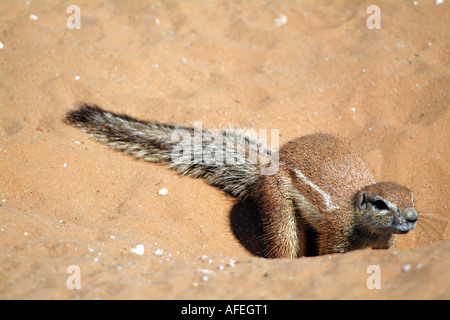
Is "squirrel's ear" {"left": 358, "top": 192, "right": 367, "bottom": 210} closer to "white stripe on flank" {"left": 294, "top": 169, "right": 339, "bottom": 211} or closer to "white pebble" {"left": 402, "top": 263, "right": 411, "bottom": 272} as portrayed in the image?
"white stripe on flank" {"left": 294, "top": 169, "right": 339, "bottom": 211}

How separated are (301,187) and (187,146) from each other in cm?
122

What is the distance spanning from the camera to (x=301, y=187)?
396 centimetres

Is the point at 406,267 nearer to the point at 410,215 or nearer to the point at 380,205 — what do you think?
the point at 410,215

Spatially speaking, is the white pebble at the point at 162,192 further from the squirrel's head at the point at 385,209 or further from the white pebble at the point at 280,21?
the white pebble at the point at 280,21

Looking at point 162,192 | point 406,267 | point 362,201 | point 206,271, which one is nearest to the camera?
point 406,267

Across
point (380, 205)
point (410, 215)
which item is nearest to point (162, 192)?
point (380, 205)

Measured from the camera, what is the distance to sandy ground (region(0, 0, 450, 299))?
2.87m

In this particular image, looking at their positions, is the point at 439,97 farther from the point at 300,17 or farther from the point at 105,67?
the point at 105,67

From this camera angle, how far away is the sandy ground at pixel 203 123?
9.41ft

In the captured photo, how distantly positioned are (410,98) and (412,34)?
1.21 m

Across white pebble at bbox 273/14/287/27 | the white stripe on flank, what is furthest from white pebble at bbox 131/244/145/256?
white pebble at bbox 273/14/287/27

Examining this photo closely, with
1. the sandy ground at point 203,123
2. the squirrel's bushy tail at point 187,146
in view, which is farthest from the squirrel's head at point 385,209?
the squirrel's bushy tail at point 187,146

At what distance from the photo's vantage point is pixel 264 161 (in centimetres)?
429
